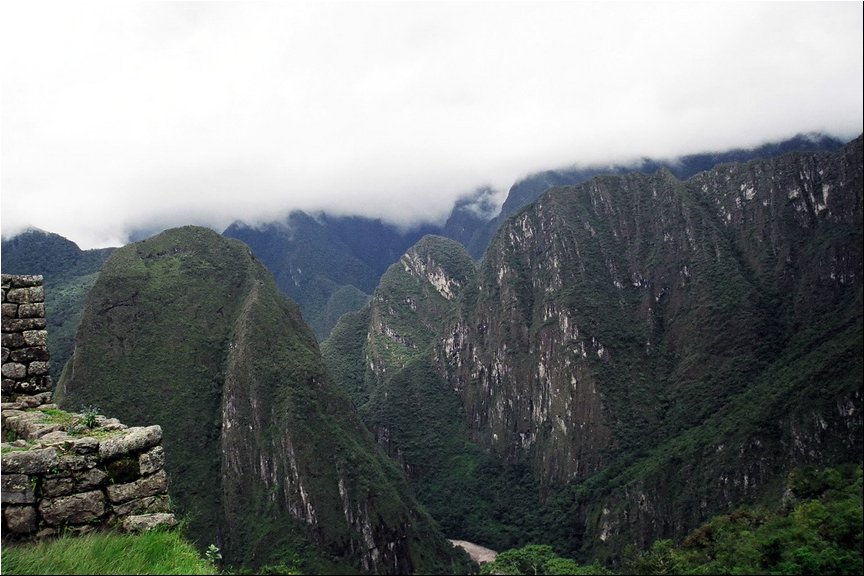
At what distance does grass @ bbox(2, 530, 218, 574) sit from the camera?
425cm

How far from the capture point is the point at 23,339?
8.33 metres

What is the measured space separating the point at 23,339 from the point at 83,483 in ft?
14.2

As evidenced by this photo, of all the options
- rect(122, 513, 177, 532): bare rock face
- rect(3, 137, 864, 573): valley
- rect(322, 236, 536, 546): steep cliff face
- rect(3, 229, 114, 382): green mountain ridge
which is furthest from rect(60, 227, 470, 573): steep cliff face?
rect(122, 513, 177, 532): bare rock face

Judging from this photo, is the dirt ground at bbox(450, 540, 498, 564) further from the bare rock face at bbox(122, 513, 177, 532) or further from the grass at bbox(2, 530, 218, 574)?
the grass at bbox(2, 530, 218, 574)

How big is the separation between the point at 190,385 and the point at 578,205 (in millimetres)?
103499

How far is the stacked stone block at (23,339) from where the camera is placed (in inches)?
322

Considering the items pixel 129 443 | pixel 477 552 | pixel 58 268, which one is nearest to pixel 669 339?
pixel 477 552

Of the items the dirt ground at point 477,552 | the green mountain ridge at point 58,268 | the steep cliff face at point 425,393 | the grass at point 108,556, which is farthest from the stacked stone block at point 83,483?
the green mountain ridge at point 58,268

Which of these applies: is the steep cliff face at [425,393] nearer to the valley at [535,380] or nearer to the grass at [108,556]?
the valley at [535,380]

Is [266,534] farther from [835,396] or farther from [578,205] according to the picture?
[578,205]

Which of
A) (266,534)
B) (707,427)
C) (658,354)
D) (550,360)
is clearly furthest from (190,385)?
(658,354)

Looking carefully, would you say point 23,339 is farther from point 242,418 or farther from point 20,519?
point 242,418

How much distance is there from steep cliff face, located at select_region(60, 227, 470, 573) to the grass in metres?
76.8

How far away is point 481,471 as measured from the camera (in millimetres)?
126562
